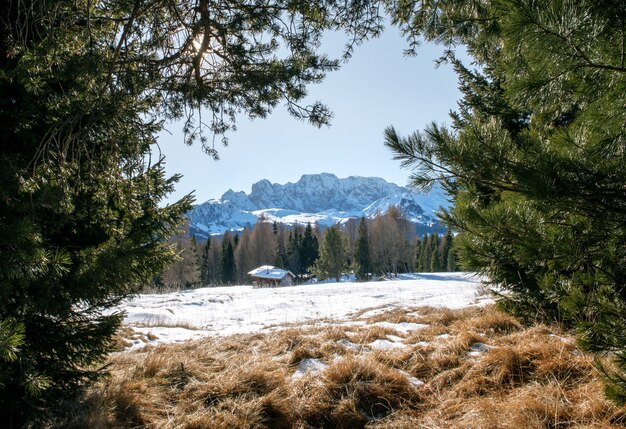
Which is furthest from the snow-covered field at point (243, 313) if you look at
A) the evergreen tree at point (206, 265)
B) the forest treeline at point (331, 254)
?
the evergreen tree at point (206, 265)

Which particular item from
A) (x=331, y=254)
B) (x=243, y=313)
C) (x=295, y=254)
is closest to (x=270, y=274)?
(x=331, y=254)

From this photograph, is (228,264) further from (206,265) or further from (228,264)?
(206,265)

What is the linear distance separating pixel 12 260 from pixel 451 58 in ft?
12.4

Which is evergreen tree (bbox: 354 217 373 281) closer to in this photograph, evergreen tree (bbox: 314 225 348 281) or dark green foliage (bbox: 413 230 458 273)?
evergreen tree (bbox: 314 225 348 281)

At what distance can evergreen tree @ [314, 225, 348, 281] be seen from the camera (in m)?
46.7

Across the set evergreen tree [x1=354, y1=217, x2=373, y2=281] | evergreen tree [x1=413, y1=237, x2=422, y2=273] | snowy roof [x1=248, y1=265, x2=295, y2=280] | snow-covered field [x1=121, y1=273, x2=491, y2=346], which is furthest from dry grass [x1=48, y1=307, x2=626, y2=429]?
evergreen tree [x1=413, y1=237, x2=422, y2=273]

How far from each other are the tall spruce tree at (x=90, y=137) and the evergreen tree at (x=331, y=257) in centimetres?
4375

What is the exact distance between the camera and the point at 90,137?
7.82 feet

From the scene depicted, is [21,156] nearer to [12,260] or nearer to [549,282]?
[12,260]

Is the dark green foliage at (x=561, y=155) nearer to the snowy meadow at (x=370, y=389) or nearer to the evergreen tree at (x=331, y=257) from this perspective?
the snowy meadow at (x=370, y=389)

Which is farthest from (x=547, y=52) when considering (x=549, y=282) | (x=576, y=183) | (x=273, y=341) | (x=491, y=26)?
(x=273, y=341)

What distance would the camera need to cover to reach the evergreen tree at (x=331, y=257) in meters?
46.7

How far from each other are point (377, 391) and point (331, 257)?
44.5 metres

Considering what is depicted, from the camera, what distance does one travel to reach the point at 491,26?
2.28m
